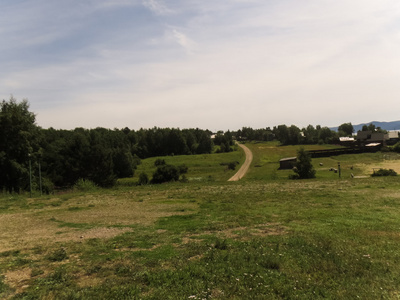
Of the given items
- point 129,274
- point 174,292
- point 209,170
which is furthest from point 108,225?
point 209,170

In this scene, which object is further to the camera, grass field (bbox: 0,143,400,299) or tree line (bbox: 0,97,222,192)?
tree line (bbox: 0,97,222,192)

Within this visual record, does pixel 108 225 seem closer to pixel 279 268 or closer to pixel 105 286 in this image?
pixel 105 286

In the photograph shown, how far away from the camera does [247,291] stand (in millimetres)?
6875

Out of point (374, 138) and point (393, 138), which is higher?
point (374, 138)

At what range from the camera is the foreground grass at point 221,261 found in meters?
7.00

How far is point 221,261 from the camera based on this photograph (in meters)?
8.84

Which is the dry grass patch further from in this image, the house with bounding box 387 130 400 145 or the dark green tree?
the house with bounding box 387 130 400 145

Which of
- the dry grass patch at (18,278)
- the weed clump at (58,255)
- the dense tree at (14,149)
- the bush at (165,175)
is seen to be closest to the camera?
the dry grass patch at (18,278)

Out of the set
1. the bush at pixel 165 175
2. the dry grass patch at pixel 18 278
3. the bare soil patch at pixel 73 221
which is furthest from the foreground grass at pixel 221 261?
the bush at pixel 165 175

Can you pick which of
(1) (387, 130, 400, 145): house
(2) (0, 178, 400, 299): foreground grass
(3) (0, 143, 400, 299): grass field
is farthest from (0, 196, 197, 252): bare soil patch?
(1) (387, 130, 400, 145): house

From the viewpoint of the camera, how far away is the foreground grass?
700 centimetres

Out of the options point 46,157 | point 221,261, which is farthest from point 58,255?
point 46,157

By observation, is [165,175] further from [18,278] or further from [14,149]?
[18,278]

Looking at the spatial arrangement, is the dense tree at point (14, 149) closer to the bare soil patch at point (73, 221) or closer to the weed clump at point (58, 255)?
the bare soil patch at point (73, 221)
